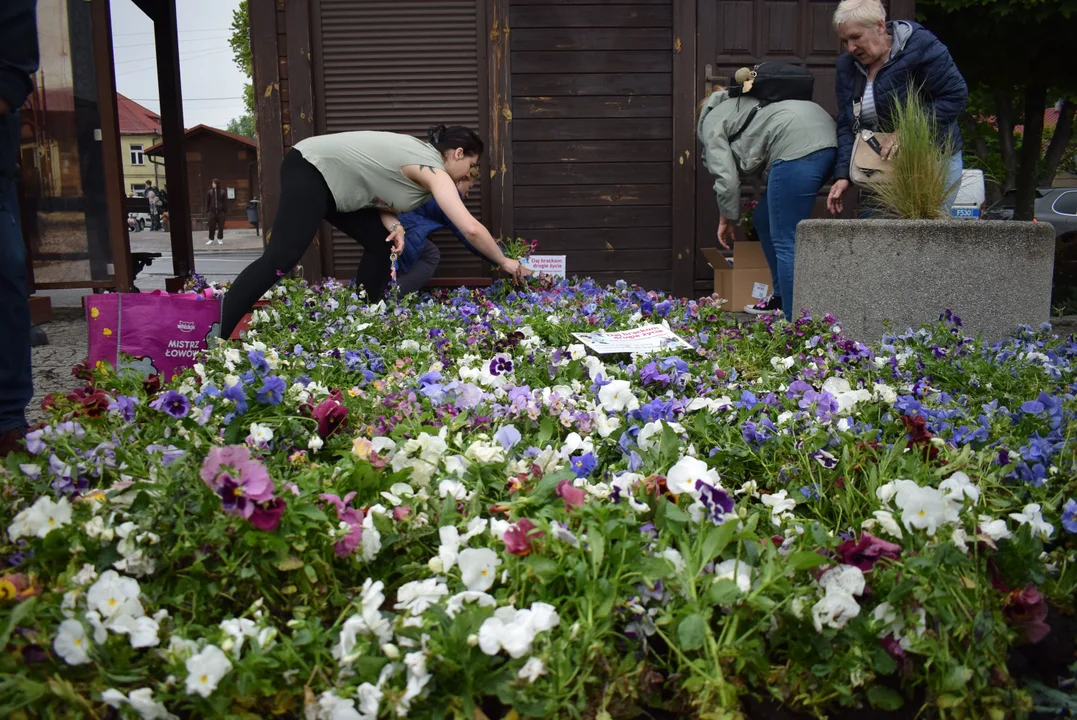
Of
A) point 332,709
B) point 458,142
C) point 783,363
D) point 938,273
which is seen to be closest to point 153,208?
point 458,142

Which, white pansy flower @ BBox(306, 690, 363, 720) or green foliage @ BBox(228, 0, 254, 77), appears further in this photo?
green foliage @ BBox(228, 0, 254, 77)

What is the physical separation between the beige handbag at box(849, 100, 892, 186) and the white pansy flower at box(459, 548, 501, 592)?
3.86 meters

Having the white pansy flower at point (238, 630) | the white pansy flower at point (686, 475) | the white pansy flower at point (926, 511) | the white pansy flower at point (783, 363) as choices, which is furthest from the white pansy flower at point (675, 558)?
the white pansy flower at point (783, 363)

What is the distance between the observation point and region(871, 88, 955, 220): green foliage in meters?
4.21

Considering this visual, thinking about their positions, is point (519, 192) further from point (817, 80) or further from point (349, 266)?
point (817, 80)

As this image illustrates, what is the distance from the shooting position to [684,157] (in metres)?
6.75

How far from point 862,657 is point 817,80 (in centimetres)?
620

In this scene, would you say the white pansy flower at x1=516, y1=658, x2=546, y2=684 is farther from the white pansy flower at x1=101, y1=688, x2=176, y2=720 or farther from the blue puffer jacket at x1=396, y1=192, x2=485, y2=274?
the blue puffer jacket at x1=396, y1=192, x2=485, y2=274

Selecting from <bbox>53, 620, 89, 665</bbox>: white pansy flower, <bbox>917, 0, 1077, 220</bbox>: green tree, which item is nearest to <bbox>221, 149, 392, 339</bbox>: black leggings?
<bbox>53, 620, 89, 665</bbox>: white pansy flower

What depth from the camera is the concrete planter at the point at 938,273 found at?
412 cm

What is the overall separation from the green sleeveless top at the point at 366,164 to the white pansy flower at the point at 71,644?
3.32m

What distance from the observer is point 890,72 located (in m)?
4.60

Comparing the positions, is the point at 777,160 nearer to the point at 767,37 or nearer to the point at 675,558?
the point at 767,37

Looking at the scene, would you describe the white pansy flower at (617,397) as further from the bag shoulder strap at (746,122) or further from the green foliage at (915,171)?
the bag shoulder strap at (746,122)
